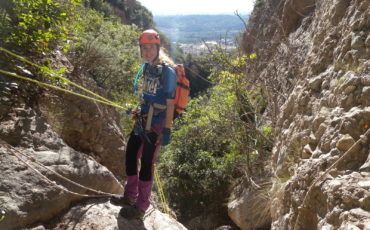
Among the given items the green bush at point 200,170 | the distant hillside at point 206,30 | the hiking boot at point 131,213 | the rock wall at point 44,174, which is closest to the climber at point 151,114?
the hiking boot at point 131,213

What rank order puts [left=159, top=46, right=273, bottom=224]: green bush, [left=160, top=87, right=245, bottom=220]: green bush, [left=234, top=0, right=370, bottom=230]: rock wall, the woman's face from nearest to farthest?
[left=234, top=0, right=370, bottom=230]: rock wall < the woman's face < [left=159, top=46, right=273, bottom=224]: green bush < [left=160, top=87, right=245, bottom=220]: green bush

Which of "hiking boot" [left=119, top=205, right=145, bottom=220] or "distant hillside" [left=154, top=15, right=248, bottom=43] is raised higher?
"distant hillside" [left=154, top=15, right=248, bottom=43]

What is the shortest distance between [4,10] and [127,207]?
9.41 ft

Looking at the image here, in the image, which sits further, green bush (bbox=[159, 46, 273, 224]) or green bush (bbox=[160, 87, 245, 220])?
green bush (bbox=[160, 87, 245, 220])

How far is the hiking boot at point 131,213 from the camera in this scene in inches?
155

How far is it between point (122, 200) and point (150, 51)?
190 cm

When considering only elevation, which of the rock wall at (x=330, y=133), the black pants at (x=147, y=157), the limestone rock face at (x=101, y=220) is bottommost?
the limestone rock face at (x=101, y=220)

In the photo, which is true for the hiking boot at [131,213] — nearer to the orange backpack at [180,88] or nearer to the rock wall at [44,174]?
the rock wall at [44,174]

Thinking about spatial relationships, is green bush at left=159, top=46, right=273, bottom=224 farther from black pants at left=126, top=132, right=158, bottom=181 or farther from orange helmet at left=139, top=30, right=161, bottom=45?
orange helmet at left=139, top=30, right=161, bottom=45

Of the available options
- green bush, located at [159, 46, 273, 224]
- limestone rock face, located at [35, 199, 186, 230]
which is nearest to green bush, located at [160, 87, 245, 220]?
green bush, located at [159, 46, 273, 224]

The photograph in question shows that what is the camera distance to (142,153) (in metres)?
4.00

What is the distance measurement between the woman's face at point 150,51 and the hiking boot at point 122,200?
175 cm

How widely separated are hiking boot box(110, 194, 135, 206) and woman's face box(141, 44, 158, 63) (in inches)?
68.9

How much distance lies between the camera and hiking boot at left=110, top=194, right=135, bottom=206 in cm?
416
